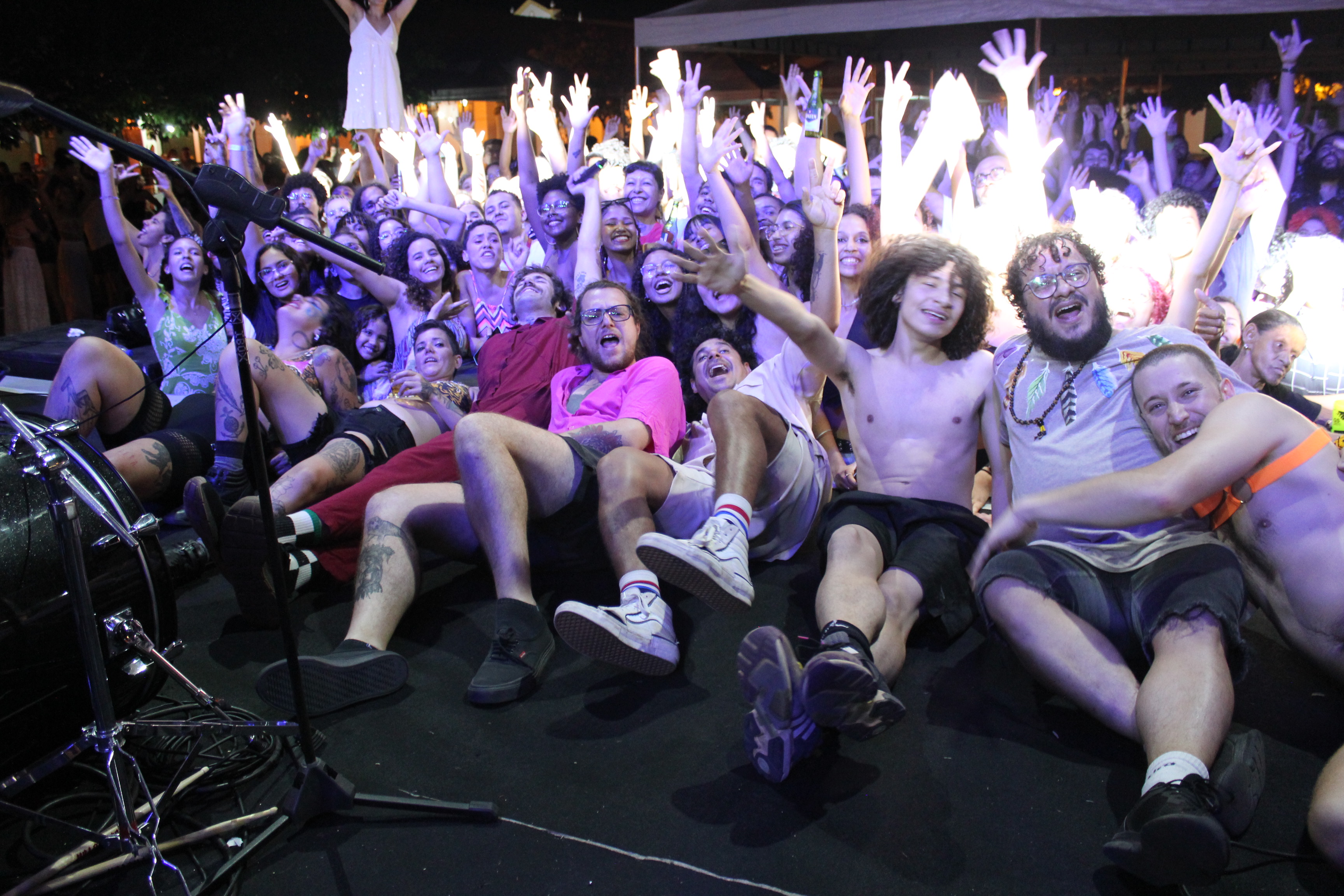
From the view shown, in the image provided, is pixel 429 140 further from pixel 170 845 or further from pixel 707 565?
pixel 170 845

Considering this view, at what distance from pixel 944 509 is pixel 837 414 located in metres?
1.30

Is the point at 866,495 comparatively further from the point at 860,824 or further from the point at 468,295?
the point at 468,295

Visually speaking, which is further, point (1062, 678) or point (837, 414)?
point (837, 414)

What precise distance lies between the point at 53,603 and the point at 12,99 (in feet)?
3.42

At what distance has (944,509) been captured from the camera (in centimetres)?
292

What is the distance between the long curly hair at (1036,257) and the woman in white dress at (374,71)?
14.7 ft

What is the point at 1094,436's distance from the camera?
2.58 meters

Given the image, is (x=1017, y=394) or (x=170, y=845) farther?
(x=1017, y=394)

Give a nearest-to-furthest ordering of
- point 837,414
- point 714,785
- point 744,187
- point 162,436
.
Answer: point 714,785 < point 162,436 < point 837,414 < point 744,187

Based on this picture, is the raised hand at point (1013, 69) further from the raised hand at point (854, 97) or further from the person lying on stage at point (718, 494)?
the person lying on stage at point (718, 494)

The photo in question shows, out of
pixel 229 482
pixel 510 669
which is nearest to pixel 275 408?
pixel 229 482

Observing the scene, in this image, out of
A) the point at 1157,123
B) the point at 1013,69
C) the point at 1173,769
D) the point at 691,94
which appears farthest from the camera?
the point at 1157,123

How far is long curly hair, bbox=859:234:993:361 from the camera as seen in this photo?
10.1 ft

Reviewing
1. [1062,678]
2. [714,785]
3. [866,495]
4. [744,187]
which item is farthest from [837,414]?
[714,785]
